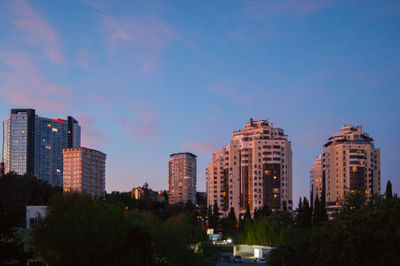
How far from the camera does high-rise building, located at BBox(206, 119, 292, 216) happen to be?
13450 cm

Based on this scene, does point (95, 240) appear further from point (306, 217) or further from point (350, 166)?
point (350, 166)

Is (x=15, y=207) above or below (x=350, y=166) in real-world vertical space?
below

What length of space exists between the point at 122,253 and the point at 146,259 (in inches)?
71.1

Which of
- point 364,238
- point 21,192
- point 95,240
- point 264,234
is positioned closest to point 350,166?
point 264,234

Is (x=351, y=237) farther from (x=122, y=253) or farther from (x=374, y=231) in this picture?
(x=122, y=253)

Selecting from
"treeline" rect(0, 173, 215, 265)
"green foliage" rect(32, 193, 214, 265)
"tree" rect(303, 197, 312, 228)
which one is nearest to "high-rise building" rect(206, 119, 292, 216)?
Answer: "tree" rect(303, 197, 312, 228)

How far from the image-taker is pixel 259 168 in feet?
449

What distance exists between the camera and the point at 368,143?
451 ft

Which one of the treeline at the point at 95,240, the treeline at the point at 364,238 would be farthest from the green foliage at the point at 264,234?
the treeline at the point at 364,238

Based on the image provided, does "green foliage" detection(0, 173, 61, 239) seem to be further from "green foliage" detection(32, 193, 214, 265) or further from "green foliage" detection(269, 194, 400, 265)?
"green foliage" detection(269, 194, 400, 265)

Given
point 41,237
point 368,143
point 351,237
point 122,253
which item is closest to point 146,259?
point 122,253

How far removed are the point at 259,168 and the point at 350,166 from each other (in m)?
24.1

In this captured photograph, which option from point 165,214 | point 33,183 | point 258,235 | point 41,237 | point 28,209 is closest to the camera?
point 41,237

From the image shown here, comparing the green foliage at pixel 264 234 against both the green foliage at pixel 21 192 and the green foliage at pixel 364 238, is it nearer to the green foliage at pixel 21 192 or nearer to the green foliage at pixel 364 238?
the green foliage at pixel 21 192
